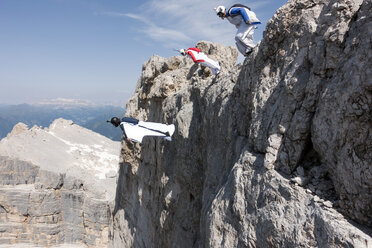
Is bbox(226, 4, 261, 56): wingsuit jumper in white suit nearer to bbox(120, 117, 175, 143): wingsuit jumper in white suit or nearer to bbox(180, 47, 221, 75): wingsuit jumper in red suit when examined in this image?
bbox(180, 47, 221, 75): wingsuit jumper in red suit

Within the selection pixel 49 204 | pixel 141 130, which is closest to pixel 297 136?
pixel 141 130

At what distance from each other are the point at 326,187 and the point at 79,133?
202 ft

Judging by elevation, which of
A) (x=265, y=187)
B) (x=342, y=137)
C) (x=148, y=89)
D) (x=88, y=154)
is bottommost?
(x=88, y=154)

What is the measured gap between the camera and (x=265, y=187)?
6152mm

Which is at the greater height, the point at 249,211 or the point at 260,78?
the point at 260,78

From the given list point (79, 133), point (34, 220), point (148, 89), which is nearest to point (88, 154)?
point (79, 133)

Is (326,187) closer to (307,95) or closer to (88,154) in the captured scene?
(307,95)

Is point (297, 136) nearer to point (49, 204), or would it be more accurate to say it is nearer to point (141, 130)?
point (141, 130)

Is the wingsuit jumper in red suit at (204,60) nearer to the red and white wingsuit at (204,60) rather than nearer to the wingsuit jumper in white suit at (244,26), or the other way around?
the red and white wingsuit at (204,60)

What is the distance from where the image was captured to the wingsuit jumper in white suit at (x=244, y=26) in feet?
31.6

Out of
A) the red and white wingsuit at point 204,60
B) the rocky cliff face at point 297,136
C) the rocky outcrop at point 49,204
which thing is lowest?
the rocky outcrop at point 49,204

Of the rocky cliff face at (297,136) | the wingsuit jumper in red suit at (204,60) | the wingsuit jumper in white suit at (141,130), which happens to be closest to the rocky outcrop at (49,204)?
the wingsuit jumper in white suit at (141,130)

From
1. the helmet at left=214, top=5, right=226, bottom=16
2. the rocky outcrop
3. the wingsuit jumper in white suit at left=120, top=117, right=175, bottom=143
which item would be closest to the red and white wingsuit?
the helmet at left=214, top=5, right=226, bottom=16

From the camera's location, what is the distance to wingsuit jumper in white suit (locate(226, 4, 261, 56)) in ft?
31.6
